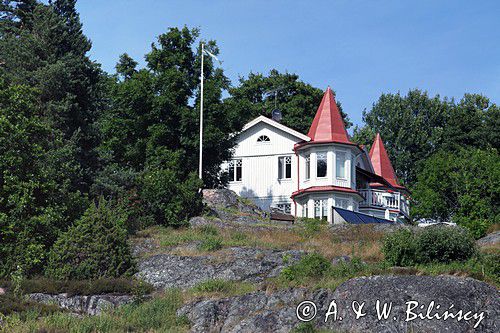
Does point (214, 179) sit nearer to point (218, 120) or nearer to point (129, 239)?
point (218, 120)

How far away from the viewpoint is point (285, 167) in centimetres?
6162

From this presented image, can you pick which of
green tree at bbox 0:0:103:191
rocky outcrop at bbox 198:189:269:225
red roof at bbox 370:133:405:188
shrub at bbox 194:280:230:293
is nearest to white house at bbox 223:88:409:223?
red roof at bbox 370:133:405:188

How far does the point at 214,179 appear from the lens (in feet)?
185

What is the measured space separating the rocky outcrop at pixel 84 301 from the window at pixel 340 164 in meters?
28.6

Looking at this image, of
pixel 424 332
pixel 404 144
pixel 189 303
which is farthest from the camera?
pixel 404 144

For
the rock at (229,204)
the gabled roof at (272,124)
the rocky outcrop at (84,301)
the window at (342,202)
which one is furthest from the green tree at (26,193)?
the gabled roof at (272,124)

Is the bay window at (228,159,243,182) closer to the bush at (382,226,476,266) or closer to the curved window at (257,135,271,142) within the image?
the curved window at (257,135,271,142)

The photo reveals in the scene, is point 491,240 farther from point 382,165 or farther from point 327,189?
point 382,165

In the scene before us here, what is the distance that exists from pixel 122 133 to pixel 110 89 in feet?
26.6

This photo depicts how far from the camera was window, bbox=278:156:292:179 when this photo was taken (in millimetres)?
61406

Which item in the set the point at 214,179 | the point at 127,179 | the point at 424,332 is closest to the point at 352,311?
the point at 424,332

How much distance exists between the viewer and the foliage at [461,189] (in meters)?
56.8

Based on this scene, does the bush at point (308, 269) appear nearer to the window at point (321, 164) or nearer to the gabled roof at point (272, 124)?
the window at point (321, 164)

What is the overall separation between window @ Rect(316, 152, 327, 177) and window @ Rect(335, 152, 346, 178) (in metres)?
0.81
